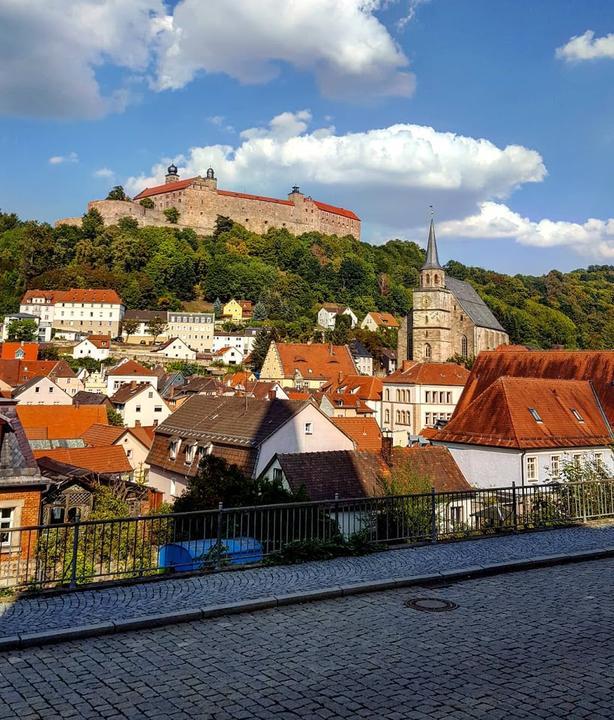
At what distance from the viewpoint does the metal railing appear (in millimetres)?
9828

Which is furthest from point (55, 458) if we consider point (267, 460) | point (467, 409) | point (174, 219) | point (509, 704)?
point (174, 219)

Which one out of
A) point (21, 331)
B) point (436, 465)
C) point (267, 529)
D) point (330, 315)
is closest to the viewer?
point (267, 529)

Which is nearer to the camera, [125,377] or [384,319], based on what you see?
[125,377]

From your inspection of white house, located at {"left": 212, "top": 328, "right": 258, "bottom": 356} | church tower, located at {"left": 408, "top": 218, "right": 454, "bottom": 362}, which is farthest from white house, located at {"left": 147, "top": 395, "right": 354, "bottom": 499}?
white house, located at {"left": 212, "top": 328, "right": 258, "bottom": 356}

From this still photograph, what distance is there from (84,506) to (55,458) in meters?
8.87

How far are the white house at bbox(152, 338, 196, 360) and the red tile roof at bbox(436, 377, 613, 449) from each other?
82.2 metres

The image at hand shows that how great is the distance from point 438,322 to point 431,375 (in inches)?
1108

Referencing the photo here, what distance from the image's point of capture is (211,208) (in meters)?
161

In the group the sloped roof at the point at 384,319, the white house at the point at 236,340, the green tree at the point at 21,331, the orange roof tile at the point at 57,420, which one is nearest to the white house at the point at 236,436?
the orange roof tile at the point at 57,420

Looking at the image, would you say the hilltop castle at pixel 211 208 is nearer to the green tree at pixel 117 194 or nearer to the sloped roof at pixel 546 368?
the green tree at pixel 117 194

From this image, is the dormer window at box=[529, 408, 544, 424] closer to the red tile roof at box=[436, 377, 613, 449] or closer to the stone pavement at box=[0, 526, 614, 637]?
the red tile roof at box=[436, 377, 613, 449]

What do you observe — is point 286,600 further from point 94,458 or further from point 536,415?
point 94,458

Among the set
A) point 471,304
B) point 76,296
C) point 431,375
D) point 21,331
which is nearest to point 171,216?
point 76,296

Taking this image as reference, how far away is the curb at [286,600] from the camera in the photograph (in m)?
7.06
